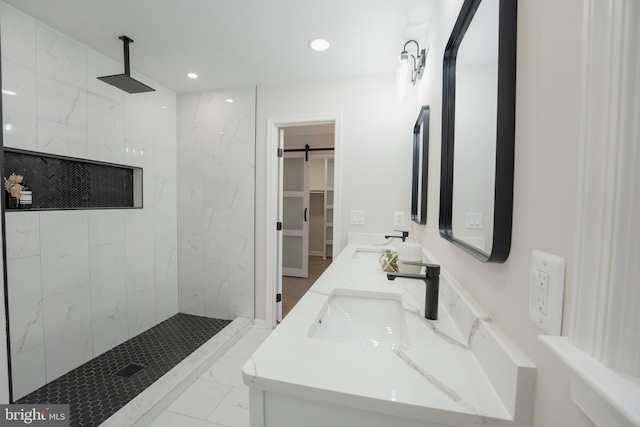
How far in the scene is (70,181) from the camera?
190 cm

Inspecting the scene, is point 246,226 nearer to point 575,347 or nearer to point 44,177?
point 44,177

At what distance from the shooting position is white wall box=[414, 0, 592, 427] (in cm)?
38

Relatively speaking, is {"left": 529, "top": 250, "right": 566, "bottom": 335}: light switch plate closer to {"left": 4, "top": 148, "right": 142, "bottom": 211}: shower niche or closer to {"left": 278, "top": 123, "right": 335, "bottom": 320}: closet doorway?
{"left": 4, "top": 148, "right": 142, "bottom": 211}: shower niche

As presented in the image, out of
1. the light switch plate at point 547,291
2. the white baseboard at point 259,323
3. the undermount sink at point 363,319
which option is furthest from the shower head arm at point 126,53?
the light switch plate at point 547,291

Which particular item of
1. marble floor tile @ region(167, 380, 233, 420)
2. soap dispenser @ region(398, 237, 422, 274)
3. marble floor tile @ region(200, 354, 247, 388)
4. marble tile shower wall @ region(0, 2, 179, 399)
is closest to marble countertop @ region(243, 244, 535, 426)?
soap dispenser @ region(398, 237, 422, 274)

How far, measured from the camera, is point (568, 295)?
1.24 feet

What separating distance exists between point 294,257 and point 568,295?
4.06 metres

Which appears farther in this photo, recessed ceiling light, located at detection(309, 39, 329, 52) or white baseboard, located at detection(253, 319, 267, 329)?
white baseboard, located at detection(253, 319, 267, 329)

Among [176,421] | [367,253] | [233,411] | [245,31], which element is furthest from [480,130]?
[176,421]

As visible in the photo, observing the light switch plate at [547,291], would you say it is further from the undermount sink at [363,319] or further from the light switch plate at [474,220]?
the undermount sink at [363,319]

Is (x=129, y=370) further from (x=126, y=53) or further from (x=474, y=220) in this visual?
(x=474, y=220)

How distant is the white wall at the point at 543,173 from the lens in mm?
375

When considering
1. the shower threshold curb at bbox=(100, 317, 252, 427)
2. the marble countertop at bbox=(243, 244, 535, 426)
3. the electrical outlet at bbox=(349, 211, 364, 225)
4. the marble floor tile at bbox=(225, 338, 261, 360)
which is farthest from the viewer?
the electrical outlet at bbox=(349, 211, 364, 225)

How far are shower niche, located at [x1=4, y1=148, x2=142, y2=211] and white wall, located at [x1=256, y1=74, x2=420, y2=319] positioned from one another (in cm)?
164
